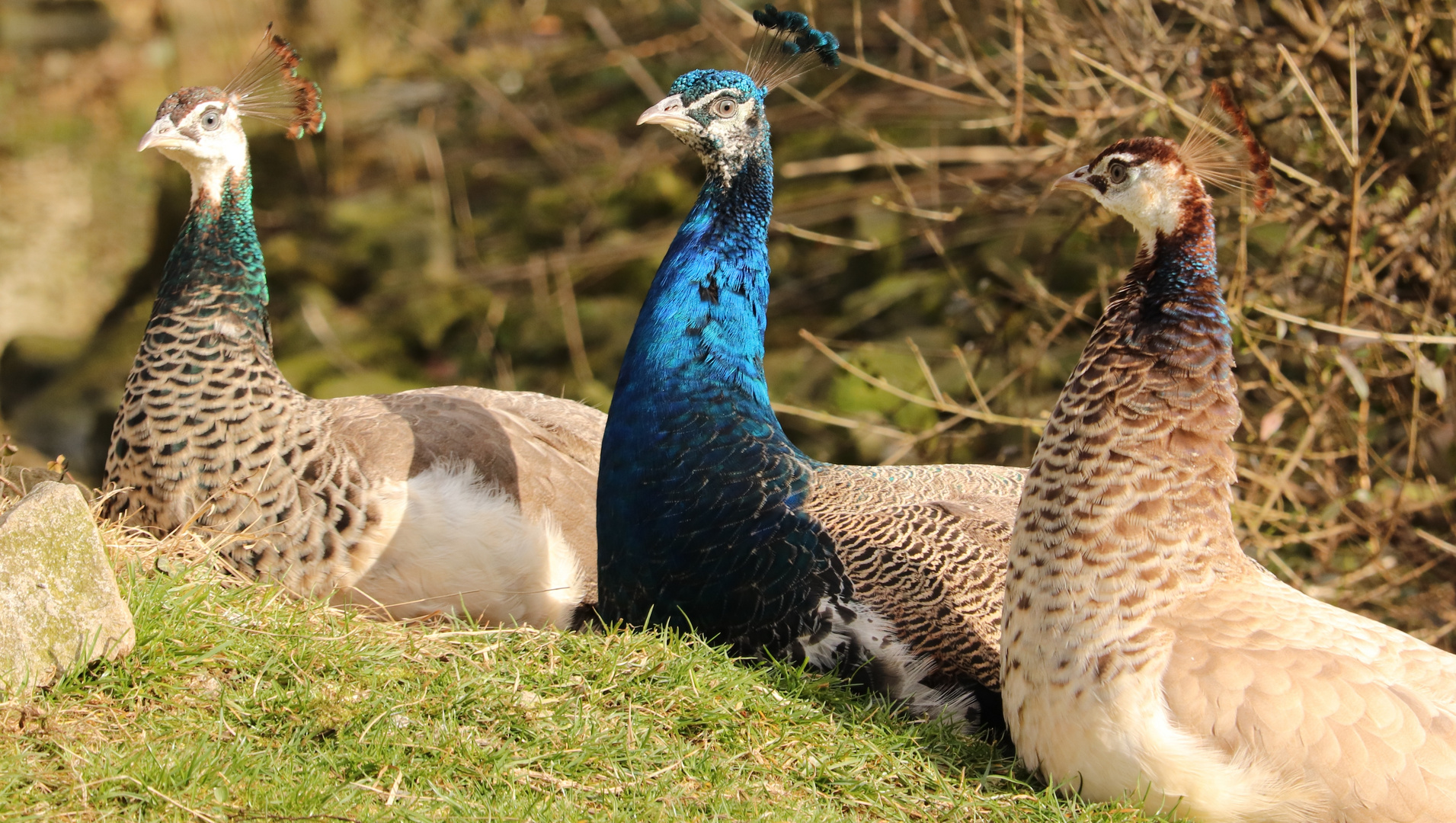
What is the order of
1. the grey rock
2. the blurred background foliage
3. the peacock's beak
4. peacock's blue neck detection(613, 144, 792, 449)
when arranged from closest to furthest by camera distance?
the grey rock → the peacock's beak → peacock's blue neck detection(613, 144, 792, 449) → the blurred background foliage

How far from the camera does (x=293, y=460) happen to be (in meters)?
4.04

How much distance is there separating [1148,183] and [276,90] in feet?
9.33

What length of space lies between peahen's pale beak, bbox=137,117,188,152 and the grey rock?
1.61m

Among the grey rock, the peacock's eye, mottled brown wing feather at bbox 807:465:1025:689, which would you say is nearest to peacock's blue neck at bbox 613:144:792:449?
the peacock's eye

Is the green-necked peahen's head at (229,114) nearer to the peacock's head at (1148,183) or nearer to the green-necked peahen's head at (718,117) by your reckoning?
the green-necked peahen's head at (718,117)

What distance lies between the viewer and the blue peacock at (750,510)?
11.2 feet

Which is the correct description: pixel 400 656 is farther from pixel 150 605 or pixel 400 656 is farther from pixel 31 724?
pixel 31 724

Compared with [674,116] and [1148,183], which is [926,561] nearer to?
[1148,183]

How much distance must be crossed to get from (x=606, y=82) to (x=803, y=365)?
4.19 meters

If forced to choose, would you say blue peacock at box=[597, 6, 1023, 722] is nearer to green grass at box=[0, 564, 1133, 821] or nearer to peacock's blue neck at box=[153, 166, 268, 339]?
green grass at box=[0, 564, 1133, 821]

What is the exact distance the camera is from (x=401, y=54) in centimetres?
1266

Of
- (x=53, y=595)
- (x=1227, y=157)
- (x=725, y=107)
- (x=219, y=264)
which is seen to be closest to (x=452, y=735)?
(x=53, y=595)

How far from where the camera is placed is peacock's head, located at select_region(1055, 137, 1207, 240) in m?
3.19

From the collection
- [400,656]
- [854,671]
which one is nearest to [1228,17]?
[854,671]
